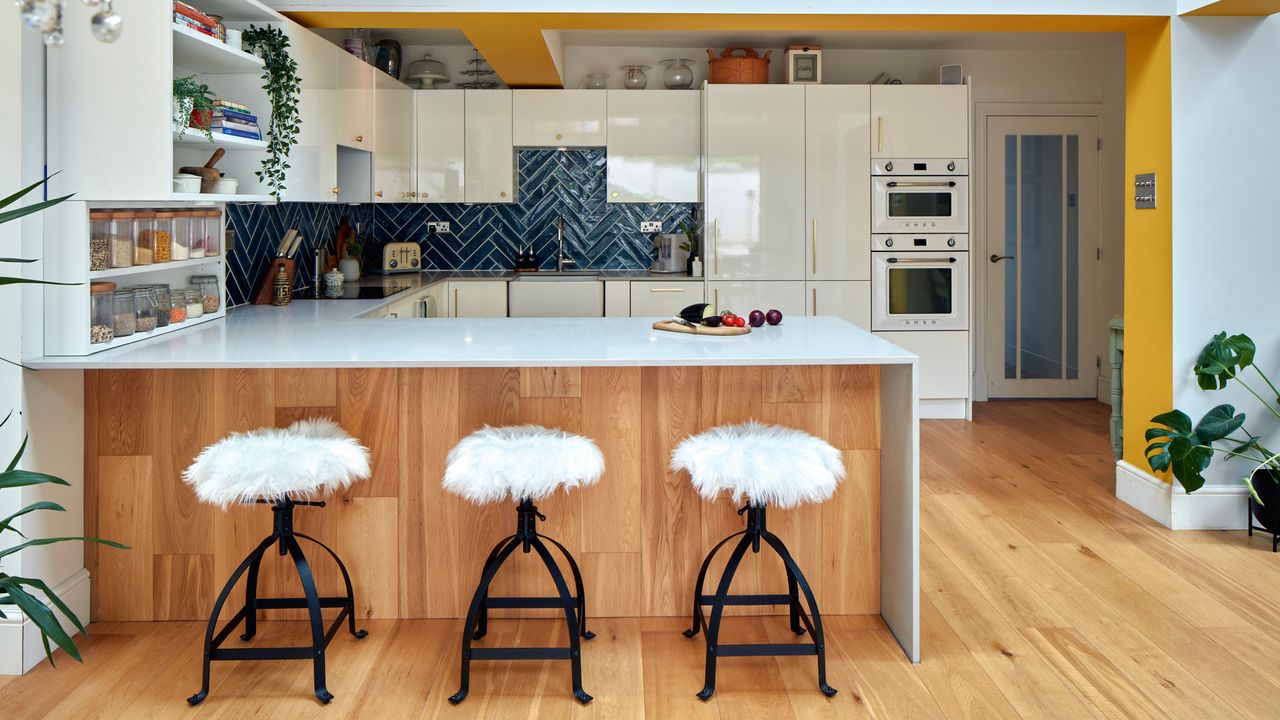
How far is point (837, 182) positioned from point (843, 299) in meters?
0.70

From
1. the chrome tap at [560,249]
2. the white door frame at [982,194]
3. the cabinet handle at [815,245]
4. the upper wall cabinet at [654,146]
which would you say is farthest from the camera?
the white door frame at [982,194]

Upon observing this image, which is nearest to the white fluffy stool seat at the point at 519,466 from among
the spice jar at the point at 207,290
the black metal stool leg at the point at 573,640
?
the black metal stool leg at the point at 573,640

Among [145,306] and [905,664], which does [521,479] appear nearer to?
[905,664]

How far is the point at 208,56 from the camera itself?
3281mm

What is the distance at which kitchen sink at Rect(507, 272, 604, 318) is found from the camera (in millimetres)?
6098

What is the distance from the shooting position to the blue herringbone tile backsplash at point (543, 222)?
6652 mm

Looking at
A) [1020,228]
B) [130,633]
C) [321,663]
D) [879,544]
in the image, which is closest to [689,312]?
[879,544]

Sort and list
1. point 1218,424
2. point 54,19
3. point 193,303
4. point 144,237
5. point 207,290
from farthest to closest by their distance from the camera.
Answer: point 1218,424 < point 207,290 < point 193,303 < point 144,237 < point 54,19

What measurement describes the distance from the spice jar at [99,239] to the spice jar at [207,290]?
0.72 meters

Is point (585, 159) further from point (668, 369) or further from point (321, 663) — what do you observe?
point (321, 663)

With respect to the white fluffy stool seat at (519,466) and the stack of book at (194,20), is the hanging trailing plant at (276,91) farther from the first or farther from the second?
the white fluffy stool seat at (519,466)

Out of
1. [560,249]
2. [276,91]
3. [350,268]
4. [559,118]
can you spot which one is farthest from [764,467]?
[560,249]

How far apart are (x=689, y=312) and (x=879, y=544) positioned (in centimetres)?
98

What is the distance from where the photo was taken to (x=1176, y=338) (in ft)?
13.1
